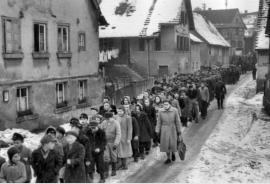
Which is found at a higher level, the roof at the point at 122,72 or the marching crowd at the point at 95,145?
the roof at the point at 122,72

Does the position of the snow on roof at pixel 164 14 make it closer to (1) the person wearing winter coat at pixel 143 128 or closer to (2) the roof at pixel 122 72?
(2) the roof at pixel 122 72

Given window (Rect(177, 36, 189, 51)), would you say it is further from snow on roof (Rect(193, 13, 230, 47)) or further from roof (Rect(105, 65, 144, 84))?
snow on roof (Rect(193, 13, 230, 47))

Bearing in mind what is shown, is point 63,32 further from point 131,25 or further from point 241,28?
point 241,28

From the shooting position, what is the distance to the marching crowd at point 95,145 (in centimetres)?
702

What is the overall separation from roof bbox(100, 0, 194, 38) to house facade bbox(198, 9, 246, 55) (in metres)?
39.0

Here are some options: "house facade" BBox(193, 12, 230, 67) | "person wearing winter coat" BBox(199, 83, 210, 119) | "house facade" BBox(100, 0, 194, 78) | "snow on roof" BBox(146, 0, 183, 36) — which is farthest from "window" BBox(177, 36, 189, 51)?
"person wearing winter coat" BBox(199, 83, 210, 119)

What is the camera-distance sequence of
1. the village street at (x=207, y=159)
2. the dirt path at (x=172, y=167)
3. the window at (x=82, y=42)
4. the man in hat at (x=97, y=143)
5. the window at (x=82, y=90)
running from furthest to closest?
the window at (x=82, y=90) < the window at (x=82, y=42) < the village street at (x=207, y=159) < the dirt path at (x=172, y=167) < the man in hat at (x=97, y=143)

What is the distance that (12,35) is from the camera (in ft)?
49.9

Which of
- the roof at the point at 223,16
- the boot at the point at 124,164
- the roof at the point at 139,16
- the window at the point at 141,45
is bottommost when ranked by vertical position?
the boot at the point at 124,164

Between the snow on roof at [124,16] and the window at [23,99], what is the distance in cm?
1906

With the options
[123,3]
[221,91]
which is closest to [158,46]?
[123,3]

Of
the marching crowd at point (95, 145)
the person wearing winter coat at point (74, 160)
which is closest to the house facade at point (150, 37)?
the marching crowd at point (95, 145)

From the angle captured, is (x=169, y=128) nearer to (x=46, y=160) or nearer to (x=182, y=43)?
(x=46, y=160)

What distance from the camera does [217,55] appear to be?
5931cm
